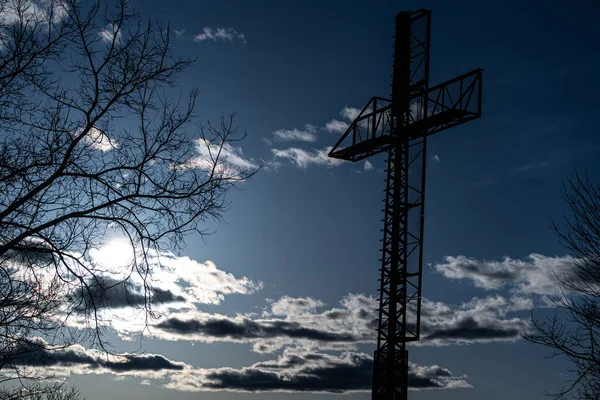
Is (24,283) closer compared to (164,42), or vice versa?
(24,283)

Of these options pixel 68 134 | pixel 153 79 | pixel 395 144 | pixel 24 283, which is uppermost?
pixel 395 144

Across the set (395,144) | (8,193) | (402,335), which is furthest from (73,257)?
(395,144)

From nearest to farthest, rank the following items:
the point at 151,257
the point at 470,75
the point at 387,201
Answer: the point at 151,257 → the point at 470,75 → the point at 387,201

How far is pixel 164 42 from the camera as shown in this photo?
40.6 feet

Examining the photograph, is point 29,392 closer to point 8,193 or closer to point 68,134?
point 8,193

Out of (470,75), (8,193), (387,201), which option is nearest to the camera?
(8,193)

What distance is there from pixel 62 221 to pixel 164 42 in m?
3.80

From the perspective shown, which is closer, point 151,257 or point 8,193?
point 8,193

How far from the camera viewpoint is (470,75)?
30.1m

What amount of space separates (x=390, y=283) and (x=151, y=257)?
2091 centimetres

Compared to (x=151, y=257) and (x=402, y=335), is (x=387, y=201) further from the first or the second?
(x=151, y=257)

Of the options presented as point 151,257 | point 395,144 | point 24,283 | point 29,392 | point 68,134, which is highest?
point 395,144

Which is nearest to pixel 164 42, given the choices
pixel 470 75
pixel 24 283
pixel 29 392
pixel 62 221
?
pixel 62 221

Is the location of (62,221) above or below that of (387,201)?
below
